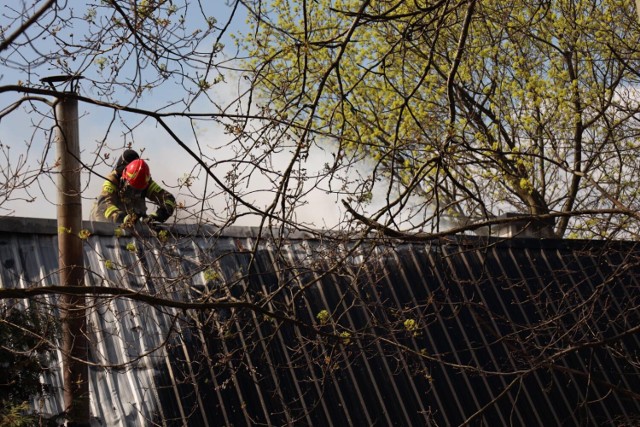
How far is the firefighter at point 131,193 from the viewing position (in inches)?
441

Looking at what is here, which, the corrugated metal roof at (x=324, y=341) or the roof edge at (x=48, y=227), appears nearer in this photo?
the corrugated metal roof at (x=324, y=341)

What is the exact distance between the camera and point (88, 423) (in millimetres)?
7926

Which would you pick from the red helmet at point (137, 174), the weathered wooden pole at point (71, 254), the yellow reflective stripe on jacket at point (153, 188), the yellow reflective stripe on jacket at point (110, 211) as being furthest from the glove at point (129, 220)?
the yellow reflective stripe on jacket at point (153, 188)

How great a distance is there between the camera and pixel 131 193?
1155 cm

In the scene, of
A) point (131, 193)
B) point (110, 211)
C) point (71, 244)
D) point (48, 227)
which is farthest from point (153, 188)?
point (71, 244)

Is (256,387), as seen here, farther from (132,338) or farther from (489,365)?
(489,365)

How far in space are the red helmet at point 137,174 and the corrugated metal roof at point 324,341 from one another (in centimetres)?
155

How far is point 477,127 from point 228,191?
13.5 m

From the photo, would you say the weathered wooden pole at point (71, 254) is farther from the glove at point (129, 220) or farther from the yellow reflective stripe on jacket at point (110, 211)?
the yellow reflective stripe on jacket at point (110, 211)

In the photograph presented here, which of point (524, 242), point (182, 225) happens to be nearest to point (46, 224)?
point (182, 225)

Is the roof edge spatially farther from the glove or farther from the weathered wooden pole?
the glove

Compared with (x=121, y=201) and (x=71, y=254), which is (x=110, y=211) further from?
(x=71, y=254)

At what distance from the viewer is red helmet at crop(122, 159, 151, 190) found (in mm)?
11305

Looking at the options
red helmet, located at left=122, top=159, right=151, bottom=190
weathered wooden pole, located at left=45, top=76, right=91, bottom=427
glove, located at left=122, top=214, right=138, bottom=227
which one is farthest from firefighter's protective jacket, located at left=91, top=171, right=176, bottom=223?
glove, located at left=122, top=214, right=138, bottom=227
